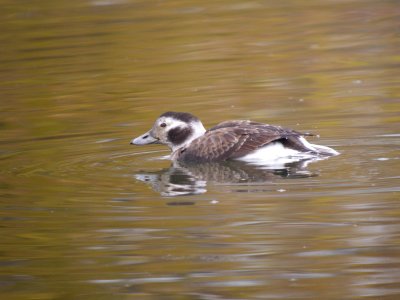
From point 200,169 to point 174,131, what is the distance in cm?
94

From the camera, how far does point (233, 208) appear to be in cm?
879

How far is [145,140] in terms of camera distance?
11414mm

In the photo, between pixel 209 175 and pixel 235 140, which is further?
pixel 235 140

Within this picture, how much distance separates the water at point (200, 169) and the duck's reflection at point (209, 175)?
3 centimetres

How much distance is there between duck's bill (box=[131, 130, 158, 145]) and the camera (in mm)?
11344

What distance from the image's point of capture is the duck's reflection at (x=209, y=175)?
9750 millimetres

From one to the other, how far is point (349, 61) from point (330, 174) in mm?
6219

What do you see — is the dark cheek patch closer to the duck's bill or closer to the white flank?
the duck's bill

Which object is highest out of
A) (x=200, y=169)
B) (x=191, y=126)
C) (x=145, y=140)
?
(x=191, y=126)

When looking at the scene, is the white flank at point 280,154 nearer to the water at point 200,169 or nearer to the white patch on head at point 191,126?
the water at point 200,169

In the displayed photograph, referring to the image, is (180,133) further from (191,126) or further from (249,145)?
(249,145)

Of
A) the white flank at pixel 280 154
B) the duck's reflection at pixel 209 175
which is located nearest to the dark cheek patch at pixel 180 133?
the duck's reflection at pixel 209 175

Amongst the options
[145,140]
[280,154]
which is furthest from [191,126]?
[280,154]

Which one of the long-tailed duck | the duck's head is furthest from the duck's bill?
the long-tailed duck
